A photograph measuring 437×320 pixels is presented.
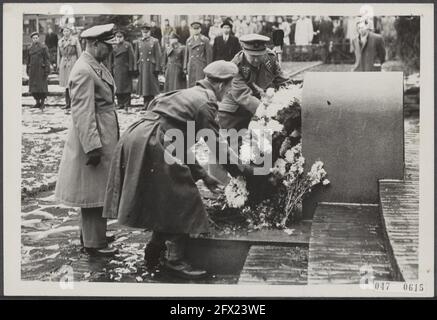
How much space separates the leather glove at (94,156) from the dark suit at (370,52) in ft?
6.56

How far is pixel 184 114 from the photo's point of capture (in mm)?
4387

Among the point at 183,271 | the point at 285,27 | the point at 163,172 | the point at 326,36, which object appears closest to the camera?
the point at 163,172

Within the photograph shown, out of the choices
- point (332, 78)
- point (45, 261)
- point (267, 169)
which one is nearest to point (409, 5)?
point (332, 78)

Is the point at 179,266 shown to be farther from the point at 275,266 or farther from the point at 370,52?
the point at 370,52

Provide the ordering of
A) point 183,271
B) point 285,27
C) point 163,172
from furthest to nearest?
point 285,27, point 183,271, point 163,172

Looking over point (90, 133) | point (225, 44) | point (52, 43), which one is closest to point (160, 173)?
point (90, 133)

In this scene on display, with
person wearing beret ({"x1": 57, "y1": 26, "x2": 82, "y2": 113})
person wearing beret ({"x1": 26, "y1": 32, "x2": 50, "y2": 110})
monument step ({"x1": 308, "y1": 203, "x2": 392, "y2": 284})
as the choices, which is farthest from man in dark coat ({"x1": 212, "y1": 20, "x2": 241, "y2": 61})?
monument step ({"x1": 308, "y1": 203, "x2": 392, "y2": 284})

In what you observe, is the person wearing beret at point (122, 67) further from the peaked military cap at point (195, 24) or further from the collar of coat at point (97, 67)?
the peaked military cap at point (195, 24)

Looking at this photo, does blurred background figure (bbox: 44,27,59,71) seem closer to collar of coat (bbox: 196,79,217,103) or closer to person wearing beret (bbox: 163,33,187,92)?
person wearing beret (bbox: 163,33,187,92)

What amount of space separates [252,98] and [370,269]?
5.00 feet

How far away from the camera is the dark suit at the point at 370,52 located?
4.74m

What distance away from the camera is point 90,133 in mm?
4414

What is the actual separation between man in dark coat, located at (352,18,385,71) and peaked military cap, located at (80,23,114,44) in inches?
71.1

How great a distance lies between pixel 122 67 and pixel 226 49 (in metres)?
0.81
